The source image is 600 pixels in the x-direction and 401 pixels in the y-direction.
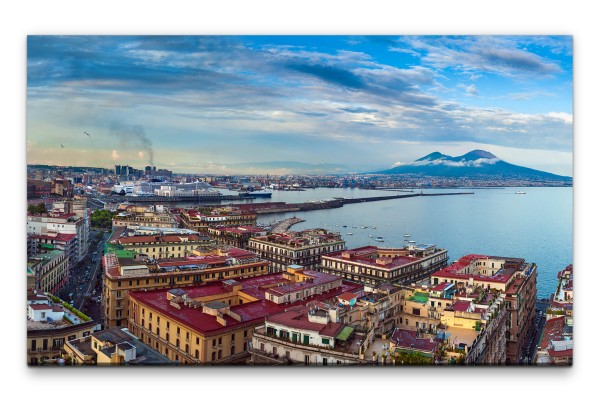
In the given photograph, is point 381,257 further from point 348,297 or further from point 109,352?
point 109,352

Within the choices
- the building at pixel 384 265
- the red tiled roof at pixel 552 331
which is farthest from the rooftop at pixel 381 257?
the red tiled roof at pixel 552 331

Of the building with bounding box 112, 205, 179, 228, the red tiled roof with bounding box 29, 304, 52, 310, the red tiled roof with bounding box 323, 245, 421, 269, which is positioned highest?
the building with bounding box 112, 205, 179, 228

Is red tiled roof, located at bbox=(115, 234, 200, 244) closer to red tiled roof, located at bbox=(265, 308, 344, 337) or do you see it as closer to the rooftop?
the rooftop

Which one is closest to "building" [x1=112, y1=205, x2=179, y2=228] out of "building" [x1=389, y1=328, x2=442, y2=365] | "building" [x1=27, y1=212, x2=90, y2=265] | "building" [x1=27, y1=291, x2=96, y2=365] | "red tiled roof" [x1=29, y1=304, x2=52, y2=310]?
"building" [x1=27, y1=212, x2=90, y2=265]

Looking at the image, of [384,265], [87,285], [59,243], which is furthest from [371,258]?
[59,243]

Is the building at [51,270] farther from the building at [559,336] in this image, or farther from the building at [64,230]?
the building at [559,336]

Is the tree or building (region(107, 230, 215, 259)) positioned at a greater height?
the tree
